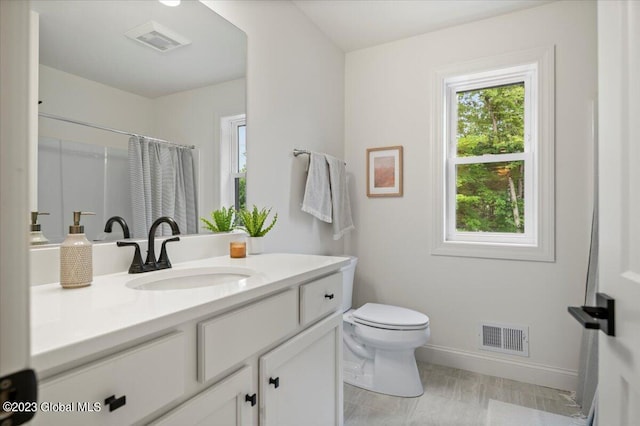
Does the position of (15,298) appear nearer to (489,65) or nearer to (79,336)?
(79,336)

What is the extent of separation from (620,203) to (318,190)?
166 cm

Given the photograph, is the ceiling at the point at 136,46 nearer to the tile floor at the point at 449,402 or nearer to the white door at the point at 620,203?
the white door at the point at 620,203

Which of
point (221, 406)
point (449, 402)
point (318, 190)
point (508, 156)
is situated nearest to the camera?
point (221, 406)

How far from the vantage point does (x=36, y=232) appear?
0.98 meters

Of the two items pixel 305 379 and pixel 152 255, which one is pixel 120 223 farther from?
pixel 305 379

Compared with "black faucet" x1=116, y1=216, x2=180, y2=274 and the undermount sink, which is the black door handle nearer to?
the undermount sink

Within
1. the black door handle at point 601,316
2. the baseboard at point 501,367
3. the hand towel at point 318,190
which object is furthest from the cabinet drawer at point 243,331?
the baseboard at point 501,367

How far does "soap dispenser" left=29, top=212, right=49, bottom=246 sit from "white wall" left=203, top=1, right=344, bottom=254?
90 cm

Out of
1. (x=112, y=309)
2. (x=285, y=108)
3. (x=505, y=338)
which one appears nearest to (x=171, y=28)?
(x=285, y=108)

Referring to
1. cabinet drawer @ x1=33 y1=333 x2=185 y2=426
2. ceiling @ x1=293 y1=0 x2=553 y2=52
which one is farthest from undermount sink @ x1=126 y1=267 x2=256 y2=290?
ceiling @ x1=293 y1=0 x2=553 y2=52

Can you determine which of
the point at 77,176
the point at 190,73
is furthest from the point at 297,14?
the point at 77,176

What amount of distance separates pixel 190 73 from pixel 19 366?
1.46m

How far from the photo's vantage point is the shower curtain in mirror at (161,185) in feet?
4.12

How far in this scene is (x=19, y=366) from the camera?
0.88ft
